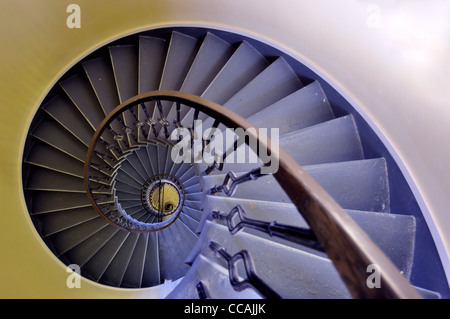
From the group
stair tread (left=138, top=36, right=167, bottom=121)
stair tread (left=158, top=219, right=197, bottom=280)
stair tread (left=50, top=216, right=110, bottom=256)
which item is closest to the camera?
stair tread (left=138, top=36, right=167, bottom=121)

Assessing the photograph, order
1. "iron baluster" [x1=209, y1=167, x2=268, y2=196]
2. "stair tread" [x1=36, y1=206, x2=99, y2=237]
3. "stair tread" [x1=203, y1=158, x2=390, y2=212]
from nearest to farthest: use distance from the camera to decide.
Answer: "iron baluster" [x1=209, y1=167, x2=268, y2=196], "stair tread" [x1=203, y1=158, x2=390, y2=212], "stair tread" [x1=36, y1=206, x2=99, y2=237]

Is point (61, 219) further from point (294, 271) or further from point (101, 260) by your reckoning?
point (294, 271)

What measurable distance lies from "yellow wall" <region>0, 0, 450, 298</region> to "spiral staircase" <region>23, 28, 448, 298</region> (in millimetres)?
154

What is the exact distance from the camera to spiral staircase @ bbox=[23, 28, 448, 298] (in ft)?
5.96

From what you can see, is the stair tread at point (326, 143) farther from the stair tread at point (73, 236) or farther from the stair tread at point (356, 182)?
the stair tread at point (73, 236)

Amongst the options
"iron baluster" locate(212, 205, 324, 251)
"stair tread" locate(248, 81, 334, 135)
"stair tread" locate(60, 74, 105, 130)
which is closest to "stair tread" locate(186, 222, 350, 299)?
"iron baluster" locate(212, 205, 324, 251)

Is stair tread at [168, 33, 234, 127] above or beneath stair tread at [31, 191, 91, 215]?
above

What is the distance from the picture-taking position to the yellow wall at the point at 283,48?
68.8 inches

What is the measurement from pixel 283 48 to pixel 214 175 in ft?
5.67

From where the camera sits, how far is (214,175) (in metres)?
2.70

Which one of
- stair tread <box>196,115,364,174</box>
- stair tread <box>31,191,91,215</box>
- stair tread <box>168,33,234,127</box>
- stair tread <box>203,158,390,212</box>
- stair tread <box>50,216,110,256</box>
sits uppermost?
stair tread <box>168,33,234,127</box>

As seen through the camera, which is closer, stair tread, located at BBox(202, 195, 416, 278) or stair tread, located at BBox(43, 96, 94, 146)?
stair tread, located at BBox(202, 195, 416, 278)

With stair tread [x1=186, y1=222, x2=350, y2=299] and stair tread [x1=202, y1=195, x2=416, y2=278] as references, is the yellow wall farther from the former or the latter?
stair tread [x1=186, y1=222, x2=350, y2=299]
